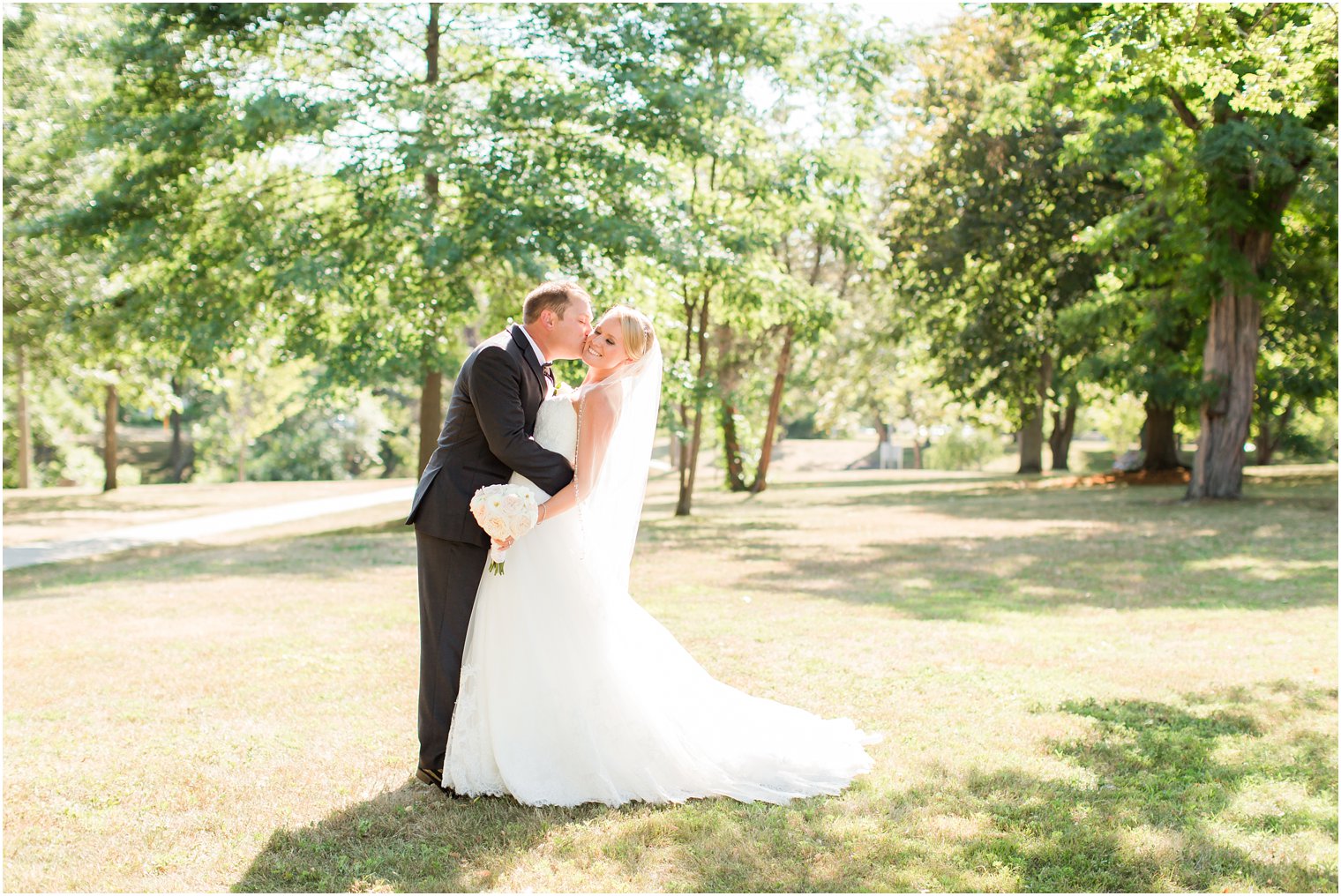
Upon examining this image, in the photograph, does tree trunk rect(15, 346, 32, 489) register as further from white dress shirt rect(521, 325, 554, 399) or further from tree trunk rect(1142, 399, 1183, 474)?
tree trunk rect(1142, 399, 1183, 474)

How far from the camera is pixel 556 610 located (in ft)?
16.5

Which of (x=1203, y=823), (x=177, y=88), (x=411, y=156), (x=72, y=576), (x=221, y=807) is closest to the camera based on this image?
(x=1203, y=823)

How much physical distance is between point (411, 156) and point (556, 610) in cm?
1151

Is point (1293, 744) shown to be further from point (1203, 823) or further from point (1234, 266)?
point (1234, 266)

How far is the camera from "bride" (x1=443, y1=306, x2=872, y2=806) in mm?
4953

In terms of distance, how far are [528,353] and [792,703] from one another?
9.79ft

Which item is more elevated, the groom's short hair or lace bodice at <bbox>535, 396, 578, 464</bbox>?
the groom's short hair

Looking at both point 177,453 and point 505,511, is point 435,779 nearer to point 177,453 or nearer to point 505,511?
point 505,511

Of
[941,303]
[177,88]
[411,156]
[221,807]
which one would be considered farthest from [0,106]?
[941,303]

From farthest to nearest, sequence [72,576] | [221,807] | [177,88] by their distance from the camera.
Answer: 1. [177,88]
2. [72,576]
3. [221,807]

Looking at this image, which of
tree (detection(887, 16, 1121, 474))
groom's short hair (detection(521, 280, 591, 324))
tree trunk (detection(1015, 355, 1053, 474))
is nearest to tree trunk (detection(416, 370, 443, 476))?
tree (detection(887, 16, 1121, 474))

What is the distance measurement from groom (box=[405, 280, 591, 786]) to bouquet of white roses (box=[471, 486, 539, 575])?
0.60 ft

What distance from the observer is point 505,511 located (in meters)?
4.65

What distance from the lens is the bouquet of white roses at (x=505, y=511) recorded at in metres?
4.66
